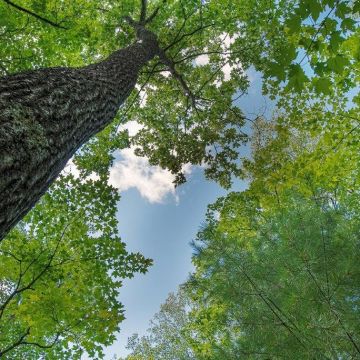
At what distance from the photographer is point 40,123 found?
2334mm

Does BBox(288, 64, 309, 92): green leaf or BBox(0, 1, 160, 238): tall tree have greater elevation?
BBox(288, 64, 309, 92): green leaf

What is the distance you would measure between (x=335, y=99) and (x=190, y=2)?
14.4 feet

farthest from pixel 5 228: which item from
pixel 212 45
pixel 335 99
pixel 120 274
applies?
pixel 212 45

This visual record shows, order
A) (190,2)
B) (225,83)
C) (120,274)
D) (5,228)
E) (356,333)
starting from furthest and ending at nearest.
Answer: (225,83), (190,2), (120,274), (356,333), (5,228)

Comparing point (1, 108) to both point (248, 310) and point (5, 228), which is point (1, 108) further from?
point (248, 310)

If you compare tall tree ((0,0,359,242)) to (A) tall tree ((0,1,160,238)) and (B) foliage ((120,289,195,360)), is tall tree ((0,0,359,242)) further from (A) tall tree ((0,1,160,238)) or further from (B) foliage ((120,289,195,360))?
(B) foliage ((120,289,195,360))

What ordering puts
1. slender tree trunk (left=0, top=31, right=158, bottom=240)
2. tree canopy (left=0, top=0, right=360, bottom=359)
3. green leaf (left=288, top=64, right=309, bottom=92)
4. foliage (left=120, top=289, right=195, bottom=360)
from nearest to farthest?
slender tree trunk (left=0, top=31, right=158, bottom=240) < green leaf (left=288, top=64, right=309, bottom=92) < tree canopy (left=0, top=0, right=360, bottom=359) < foliage (left=120, top=289, right=195, bottom=360)

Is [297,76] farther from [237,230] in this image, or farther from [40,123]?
[237,230]

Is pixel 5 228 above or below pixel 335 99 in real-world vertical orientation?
below

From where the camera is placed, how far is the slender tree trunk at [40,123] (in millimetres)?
1923

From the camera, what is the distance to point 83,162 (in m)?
9.19

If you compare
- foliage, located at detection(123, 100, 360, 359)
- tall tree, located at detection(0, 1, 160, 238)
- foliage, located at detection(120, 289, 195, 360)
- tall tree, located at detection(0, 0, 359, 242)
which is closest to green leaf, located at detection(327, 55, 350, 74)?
tall tree, located at detection(0, 0, 359, 242)

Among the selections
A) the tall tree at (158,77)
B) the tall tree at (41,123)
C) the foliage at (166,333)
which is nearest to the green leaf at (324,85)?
the tall tree at (158,77)

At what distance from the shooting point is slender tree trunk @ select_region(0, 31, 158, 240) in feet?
6.31
